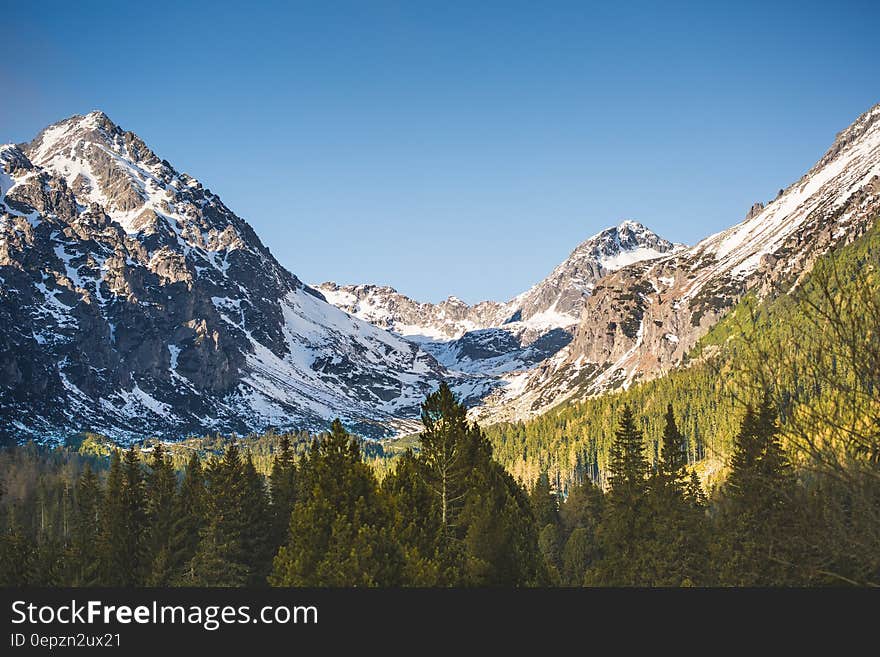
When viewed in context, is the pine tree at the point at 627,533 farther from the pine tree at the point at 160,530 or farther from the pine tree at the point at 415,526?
the pine tree at the point at 160,530

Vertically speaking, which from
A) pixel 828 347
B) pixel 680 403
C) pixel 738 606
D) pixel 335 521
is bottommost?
pixel 738 606

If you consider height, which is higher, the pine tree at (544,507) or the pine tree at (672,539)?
the pine tree at (544,507)

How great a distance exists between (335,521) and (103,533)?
92.1 ft

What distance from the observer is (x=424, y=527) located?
35500 mm

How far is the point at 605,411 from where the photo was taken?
649 ft

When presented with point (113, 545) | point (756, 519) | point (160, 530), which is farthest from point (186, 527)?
point (756, 519)

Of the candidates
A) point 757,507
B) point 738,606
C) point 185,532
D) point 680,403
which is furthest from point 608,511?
point 680,403

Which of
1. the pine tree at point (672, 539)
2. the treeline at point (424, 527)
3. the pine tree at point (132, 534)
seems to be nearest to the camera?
the treeline at point (424, 527)

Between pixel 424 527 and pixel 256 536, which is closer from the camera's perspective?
pixel 424 527

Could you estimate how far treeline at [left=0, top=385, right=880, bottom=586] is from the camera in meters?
32.3

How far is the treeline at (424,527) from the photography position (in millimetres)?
32344

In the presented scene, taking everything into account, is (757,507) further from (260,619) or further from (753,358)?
(260,619)

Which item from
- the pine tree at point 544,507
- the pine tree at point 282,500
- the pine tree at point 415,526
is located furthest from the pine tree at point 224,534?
the pine tree at point 544,507

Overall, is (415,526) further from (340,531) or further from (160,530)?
(160,530)
